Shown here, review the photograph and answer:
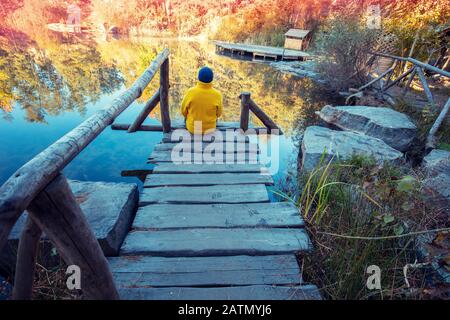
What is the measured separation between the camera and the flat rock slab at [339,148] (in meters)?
4.41

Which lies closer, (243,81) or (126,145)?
(126,145)

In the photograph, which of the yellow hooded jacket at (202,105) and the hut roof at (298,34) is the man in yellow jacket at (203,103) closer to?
the yellow hooded jacket at (202,105)

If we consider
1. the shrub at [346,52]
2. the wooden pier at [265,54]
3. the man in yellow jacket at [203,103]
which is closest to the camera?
the man in yellow jacket at [203,103]

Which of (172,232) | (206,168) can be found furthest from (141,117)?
(172,232)

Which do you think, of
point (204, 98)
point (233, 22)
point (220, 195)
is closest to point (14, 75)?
point (204, 98)

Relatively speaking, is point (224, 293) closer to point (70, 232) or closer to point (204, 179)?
point (70, 232)

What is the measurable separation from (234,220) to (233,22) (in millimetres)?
27539

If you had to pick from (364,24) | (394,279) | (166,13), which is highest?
(166,13)

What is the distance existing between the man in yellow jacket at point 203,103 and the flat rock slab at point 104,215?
5.75ft

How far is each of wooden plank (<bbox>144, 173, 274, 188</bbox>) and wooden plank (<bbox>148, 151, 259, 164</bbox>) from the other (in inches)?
15.2

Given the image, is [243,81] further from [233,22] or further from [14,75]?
[233,22]

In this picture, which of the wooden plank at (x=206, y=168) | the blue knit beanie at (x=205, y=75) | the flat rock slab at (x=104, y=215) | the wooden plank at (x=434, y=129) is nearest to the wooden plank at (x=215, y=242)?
the flat rock slab at (x=104, y=215)

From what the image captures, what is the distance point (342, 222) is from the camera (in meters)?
2.62

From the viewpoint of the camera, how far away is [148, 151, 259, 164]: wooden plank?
3.67 m
